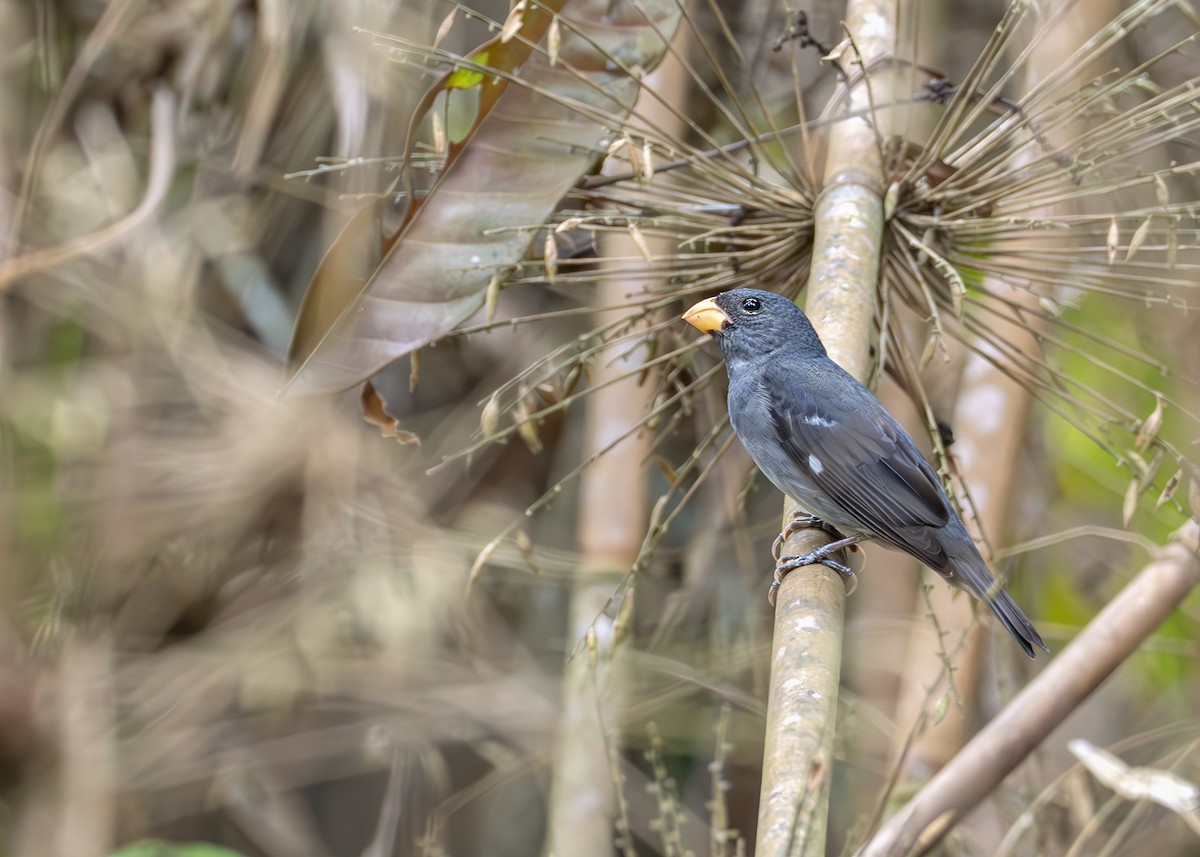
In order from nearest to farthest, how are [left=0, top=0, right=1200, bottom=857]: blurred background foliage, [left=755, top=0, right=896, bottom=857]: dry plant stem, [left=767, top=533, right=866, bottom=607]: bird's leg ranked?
[left=755, top=0, right=896, bottom=857]: dry plant stem
[left=767, top=533, right=866, bottom=607]: bird's leg
[left=0, top=0, right=1200, bottom=857]: blurred background foliage

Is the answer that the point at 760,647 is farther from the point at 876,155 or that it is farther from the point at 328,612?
the point at 876,155

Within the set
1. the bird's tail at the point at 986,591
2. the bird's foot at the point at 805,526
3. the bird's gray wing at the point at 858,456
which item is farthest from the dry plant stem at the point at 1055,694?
the bird's foot at the point at 805,526

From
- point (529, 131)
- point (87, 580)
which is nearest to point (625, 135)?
point (529, 131)

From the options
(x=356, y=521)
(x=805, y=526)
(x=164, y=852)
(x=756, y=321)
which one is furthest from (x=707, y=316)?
(x=164, y=852)

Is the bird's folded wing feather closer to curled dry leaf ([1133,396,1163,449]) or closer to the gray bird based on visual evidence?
the gray bird

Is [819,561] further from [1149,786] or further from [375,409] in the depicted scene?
[375,409]

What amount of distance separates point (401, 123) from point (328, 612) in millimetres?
2257

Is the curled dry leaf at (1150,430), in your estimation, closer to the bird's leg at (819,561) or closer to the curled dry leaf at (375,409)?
the bird's leg at (819,561)

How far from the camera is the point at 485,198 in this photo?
3.51m

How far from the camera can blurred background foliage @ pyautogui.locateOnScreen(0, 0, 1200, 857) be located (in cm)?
495

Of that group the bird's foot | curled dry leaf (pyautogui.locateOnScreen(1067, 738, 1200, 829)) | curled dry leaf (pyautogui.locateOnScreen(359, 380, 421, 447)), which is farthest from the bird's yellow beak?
curled dry leaf (pyautogui.locateOnScreen(1067, 738, 1200, 829))

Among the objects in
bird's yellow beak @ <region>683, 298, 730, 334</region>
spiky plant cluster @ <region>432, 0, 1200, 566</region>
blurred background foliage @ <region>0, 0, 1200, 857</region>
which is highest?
spiky plant cluster @ <region>432, 0, 1200, 566</region>

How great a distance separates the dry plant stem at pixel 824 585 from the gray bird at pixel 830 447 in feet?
0.60

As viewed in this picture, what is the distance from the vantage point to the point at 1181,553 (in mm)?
3238
